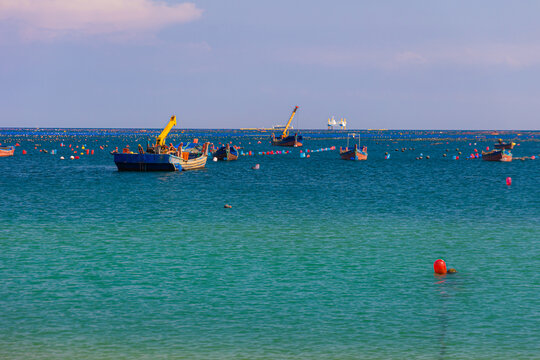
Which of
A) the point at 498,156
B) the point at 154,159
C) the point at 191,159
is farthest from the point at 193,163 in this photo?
the point at 498,156

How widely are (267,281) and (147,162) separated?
6358 cm

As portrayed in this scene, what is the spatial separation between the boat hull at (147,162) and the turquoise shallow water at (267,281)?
104 feet

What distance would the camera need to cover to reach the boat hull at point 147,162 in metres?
86.7

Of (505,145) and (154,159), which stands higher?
(505,145)

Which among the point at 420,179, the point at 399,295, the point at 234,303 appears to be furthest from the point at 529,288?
the point at 420,179

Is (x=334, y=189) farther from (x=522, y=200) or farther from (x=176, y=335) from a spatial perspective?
(x=176, y=335)

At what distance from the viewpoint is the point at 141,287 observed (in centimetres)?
2475

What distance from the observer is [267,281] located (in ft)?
85.0

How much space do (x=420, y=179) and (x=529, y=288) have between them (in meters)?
62.6

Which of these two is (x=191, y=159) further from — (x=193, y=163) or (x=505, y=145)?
(x=505, y=145)

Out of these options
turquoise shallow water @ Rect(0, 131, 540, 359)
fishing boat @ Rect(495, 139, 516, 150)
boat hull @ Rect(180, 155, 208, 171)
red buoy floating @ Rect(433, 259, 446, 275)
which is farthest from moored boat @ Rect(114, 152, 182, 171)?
fishing boat @ Rect(495, 139, 516, 150)

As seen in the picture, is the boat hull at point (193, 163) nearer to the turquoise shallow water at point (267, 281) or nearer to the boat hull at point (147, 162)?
the boat hull at point (147, 162)

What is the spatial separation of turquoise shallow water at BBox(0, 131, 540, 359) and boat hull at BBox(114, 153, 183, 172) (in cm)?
3168

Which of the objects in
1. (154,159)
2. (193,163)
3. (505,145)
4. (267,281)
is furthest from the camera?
(505,145)
